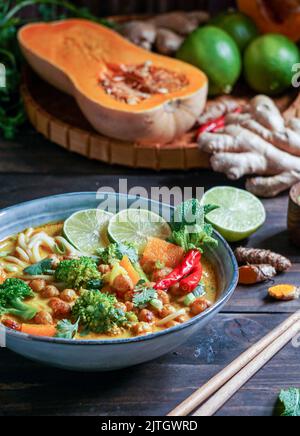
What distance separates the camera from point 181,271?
2389 mm

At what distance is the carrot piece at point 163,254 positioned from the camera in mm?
2469

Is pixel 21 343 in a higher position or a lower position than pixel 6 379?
higher

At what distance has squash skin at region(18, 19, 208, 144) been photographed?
10.7 ft

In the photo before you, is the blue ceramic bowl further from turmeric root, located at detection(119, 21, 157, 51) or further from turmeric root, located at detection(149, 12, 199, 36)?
turmeric root, located at detection(149, 12, 199, 36)

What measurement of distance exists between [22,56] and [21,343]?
2228mm

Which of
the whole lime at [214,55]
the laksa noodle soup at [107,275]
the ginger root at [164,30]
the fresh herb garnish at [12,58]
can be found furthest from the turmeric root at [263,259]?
the ginger root at [164,30]

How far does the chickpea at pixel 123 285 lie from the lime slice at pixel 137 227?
0.93ft

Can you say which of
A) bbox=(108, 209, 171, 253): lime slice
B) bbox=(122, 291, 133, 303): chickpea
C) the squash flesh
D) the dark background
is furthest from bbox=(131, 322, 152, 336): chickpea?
the dark background

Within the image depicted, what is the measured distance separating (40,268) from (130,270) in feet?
0.94

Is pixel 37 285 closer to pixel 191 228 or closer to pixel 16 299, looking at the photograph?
pixel 16 299

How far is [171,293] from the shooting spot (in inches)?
92.6

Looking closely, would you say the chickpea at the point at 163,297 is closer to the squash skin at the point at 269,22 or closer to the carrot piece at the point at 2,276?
the carrot piece at the point at 2,276

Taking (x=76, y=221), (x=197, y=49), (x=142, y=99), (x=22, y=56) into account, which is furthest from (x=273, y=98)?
(x=76, y=221)

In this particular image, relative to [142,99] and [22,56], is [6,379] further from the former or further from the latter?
[22,56]
